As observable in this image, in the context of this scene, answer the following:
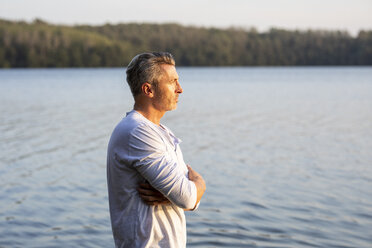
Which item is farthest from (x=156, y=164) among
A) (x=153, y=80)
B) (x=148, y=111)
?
(x=153, y=80)

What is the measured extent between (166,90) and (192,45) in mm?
168536

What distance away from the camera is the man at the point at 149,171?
2750 mm

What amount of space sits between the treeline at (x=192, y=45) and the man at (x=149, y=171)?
497 ft

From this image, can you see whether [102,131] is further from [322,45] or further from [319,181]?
[322,45]

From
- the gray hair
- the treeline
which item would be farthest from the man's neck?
the treeline

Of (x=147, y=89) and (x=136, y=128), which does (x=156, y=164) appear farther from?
(x=147, y=89)

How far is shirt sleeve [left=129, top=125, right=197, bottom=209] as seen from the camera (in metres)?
2.73

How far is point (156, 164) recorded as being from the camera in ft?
8.94

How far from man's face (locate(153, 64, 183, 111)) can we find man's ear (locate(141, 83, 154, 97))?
0.07 feet

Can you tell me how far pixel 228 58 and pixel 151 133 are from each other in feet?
566

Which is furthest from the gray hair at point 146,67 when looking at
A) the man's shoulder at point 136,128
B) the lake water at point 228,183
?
the lake water at point 228,183

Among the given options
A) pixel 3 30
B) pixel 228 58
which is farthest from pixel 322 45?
pixel 3 30

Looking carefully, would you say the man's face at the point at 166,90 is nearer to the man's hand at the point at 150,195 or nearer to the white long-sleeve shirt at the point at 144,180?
the white long-sleeve shirt at the point at 144,180

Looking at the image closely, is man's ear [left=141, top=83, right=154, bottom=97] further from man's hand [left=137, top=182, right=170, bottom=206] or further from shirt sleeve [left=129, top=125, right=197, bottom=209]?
man's hand [left=137, top=182, right=170, bottom=206]
